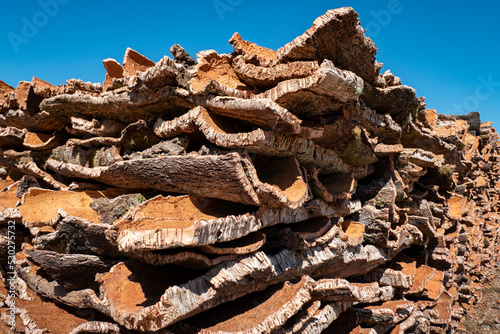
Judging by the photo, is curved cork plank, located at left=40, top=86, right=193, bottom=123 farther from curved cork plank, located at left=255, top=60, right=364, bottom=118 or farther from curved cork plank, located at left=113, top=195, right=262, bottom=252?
curved cork plank, located at left=113, top=195, right=262, bottom=252

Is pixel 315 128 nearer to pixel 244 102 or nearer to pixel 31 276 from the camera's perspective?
pixel 244 102

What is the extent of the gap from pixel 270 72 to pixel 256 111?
3.96ft

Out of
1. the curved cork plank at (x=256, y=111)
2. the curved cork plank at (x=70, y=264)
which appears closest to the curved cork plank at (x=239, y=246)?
the curved cork plank at (x=256, y=111)

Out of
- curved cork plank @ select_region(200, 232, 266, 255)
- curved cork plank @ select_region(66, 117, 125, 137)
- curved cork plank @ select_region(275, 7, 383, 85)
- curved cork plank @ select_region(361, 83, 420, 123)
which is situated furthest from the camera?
curved cork plank @ select_region(361, 83, 420, 123)

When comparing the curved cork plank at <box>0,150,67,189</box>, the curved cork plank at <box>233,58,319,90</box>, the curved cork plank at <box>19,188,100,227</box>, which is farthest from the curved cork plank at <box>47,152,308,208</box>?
the curved cork plank at <box>0,150,67,189</box>

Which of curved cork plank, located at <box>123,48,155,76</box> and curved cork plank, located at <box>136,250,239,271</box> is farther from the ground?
curved cork plank, located at <box>123,48,155,76</box>

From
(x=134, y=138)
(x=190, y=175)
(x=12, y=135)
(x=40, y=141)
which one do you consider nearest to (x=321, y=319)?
(x=190, y=175)

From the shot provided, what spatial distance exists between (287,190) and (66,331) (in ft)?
14.4

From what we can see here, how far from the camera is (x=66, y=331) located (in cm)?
502

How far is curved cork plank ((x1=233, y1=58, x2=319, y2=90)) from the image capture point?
15.8ft

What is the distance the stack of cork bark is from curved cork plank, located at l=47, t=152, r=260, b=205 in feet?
0.09

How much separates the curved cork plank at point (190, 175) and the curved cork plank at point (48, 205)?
2.18 ft

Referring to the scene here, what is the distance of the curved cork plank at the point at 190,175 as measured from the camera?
4320mm

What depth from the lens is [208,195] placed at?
4.94 m
